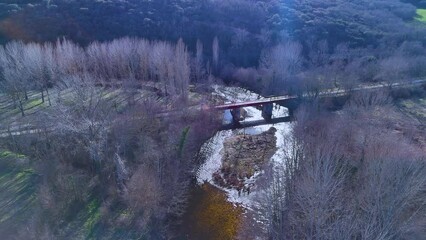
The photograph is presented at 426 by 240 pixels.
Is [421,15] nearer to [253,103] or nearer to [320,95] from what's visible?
[320,95]

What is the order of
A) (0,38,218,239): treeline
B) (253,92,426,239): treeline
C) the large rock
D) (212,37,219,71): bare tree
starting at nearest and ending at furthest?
(253,92,426,239): treeline < (0,38,218,239): treeline < the large rock < (212,37,219,71): bare tree

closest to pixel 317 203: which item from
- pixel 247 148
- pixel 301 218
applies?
pixel 301 218

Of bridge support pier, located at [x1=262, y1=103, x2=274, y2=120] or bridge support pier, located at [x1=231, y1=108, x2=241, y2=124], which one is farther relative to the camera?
bridge support pier, located at [x1=262, y1=103, x2=274, y2=120]

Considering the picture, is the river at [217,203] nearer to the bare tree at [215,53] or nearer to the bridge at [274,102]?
the bridge at [274,102]

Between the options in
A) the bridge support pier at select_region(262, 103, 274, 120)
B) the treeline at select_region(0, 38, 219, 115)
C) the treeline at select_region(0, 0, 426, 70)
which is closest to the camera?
the treeline at select_region(0, 38, 219, 115)

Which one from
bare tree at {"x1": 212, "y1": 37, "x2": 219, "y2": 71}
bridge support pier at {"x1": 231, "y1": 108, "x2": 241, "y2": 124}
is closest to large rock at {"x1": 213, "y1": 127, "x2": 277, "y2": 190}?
bridge support pier at {"x1": 231, "y1": 108, "x2": 241, "y2": 124}

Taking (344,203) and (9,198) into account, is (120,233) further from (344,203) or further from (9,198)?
(344,203)

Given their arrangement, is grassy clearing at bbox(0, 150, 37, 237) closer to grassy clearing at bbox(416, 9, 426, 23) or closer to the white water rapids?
the white water rapids

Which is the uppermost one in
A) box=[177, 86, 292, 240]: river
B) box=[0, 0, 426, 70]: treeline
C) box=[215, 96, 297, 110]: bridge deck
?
box=[0, 0, 426, 70]: treeline
